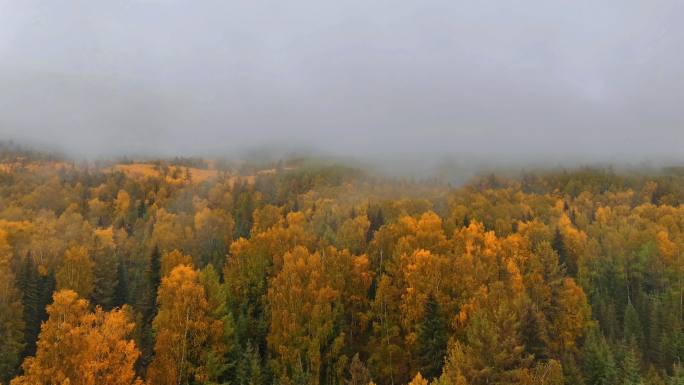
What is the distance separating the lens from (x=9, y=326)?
153ft

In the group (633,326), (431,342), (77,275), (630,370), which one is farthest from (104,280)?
(633,326)

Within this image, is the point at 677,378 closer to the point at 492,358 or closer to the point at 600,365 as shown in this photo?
the point at 600,365

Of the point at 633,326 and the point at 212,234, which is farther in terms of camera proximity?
the point at 212,234

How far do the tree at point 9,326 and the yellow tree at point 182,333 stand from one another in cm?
1438

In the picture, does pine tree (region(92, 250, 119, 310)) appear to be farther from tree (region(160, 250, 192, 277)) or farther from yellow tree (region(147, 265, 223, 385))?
yellow tree (region(147, 265, 223, 385))

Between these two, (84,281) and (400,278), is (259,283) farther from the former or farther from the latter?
(84,281)

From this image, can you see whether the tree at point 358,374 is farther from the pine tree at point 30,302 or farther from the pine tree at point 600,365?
the pine tree at point 30,302

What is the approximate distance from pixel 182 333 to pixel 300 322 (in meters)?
11.9

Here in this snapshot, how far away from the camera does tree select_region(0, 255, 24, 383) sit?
140 feet

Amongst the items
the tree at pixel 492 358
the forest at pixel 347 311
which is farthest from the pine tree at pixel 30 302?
the tree at pixel 492 358

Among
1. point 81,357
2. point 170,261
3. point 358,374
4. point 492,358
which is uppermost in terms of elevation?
point 492,358

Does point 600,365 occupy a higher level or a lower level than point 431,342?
lower

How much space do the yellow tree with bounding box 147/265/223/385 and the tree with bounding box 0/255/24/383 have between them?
47.2ft

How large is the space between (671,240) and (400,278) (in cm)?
8156
